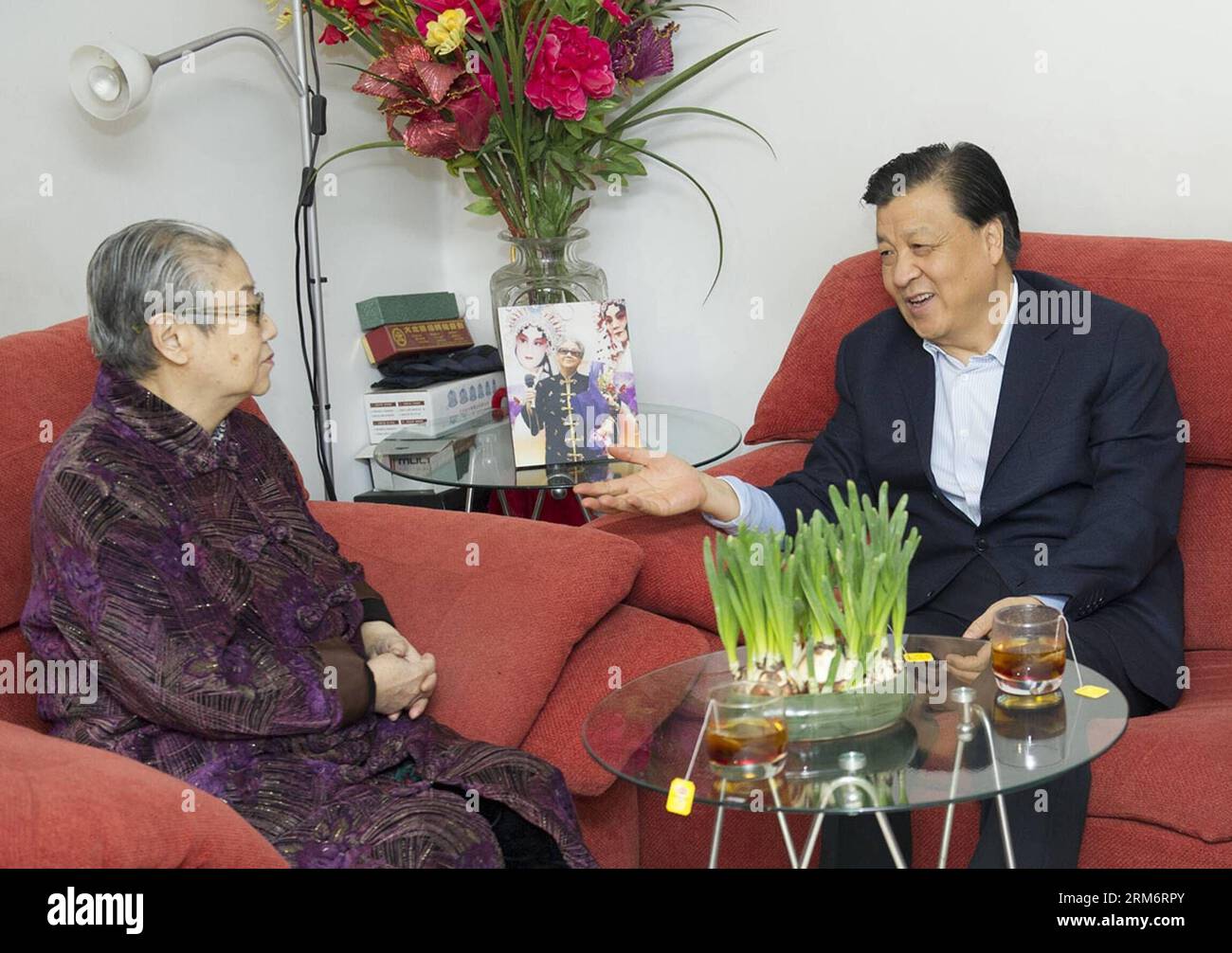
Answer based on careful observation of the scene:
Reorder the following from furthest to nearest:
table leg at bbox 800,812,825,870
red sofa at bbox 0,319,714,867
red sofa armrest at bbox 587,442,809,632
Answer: red sofa armrest at bbox 587,442,809,632 → red sofa at bbox 0,319,714,867 → table leg at bbox 800,812,825,870

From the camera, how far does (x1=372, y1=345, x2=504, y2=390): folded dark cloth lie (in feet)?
9.87

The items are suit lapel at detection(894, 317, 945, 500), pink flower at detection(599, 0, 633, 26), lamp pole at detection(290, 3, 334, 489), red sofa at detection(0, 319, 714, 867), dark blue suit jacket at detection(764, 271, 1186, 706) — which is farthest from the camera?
lamp pole at detection(290, 3, 334, 489)

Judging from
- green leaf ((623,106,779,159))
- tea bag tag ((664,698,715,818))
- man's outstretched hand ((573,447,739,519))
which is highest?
green leaf ((623,106,779,159))

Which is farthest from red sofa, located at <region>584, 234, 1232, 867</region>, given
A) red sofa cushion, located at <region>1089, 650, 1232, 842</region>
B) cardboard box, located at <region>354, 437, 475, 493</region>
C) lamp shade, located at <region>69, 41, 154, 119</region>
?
lamp shade, located at <region>69, 41, 154, 119</region>

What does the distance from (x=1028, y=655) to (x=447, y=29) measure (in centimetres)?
154

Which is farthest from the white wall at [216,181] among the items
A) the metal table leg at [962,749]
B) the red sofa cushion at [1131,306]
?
the metal table leg at [962,749]

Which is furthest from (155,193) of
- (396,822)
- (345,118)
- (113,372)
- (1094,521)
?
(1094,521)

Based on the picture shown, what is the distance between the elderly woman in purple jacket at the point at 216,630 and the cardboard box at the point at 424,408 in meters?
1.14

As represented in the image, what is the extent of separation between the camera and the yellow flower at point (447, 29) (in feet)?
8.11

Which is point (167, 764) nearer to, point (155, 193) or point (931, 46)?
point (155, 193)

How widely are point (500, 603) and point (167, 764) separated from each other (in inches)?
20.9

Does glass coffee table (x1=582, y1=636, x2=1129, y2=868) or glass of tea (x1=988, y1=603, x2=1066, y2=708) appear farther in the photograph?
glass of tea (x1=988, y1=603, x2=1066, y2=708)

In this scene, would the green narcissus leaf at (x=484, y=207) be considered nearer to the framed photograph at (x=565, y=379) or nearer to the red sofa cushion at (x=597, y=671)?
the framed photograph at (x=565, y=379)

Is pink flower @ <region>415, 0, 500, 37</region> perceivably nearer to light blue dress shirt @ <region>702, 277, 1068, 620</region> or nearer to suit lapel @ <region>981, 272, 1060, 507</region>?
light blue dress shirt @ <region>702, 277, 1068, 620</region>
